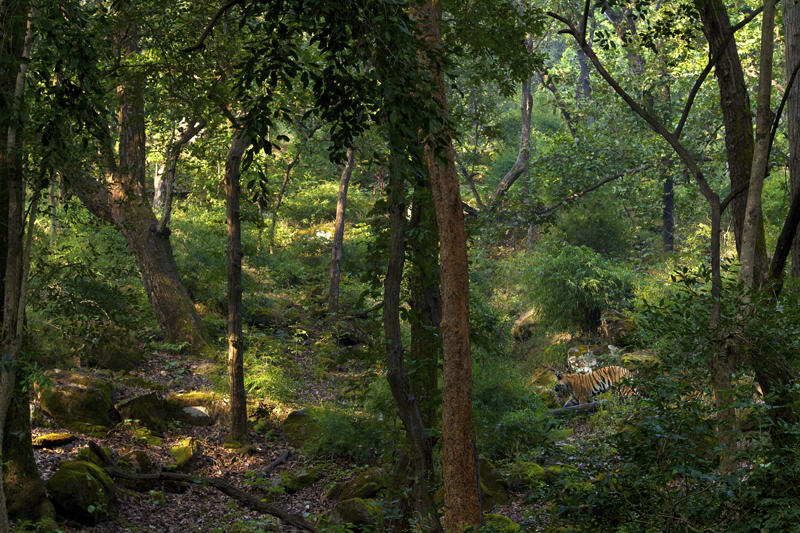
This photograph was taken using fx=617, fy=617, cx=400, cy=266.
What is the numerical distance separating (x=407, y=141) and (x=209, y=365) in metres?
10.1

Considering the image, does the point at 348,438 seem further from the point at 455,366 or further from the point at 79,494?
the point at 455,366

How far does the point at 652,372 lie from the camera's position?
5062 mm

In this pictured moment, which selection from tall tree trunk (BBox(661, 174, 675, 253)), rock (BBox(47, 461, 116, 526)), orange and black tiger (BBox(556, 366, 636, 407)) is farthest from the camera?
Result: tall tree trunk (BBox(661, 174, 675, 253))

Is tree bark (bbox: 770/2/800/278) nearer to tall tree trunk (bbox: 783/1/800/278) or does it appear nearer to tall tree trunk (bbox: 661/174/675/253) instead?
tall tree trunk (bbox: 783/1/800/278)

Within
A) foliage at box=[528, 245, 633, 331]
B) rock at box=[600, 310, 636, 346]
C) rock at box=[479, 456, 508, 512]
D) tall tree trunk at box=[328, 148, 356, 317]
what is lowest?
rock at box=[479, 456, 508, 512]

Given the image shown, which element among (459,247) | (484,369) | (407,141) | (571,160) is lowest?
(484,369)

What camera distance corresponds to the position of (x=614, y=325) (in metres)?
14.0

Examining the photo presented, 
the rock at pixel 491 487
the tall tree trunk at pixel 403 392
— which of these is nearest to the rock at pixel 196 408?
the rock at pixel 491 487

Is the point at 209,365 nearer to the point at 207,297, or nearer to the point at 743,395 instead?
the point at 207,297

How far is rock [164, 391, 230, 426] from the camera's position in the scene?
10172mm

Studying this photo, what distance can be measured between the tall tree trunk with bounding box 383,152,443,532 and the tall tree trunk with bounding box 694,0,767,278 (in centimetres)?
396

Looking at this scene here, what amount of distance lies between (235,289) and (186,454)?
2449 mm

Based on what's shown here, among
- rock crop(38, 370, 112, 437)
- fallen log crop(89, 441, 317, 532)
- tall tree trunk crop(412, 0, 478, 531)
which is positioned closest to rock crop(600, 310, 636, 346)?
fallen log crop(89, 441, 317, 532)

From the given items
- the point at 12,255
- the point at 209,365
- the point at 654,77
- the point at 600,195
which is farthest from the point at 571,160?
the point at 12,255
